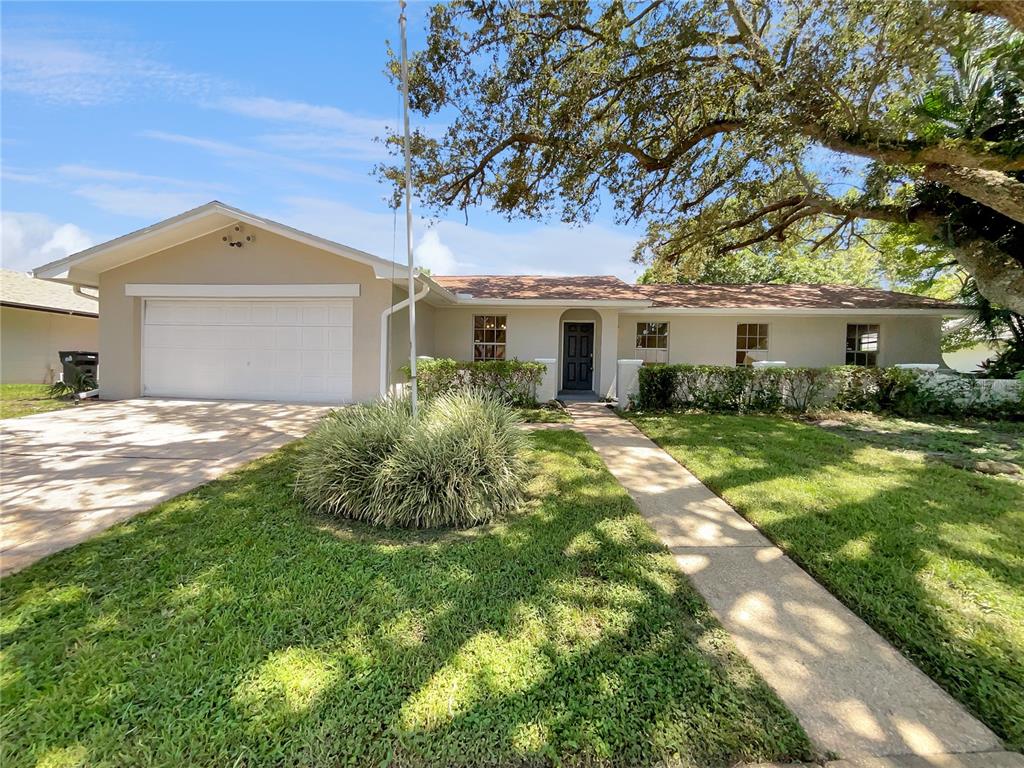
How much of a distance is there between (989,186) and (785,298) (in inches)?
259

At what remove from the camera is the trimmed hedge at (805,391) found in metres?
9.95

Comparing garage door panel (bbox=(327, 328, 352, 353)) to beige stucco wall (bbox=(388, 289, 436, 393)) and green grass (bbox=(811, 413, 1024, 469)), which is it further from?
green grass (bbox=(811, 413, 1024, 469))

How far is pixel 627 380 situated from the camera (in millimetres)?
10797

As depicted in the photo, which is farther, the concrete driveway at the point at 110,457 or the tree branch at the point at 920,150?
the tree branch at the point at 920,150

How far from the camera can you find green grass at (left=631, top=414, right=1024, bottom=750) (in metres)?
2.47

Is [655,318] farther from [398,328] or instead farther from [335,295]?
[335,295]

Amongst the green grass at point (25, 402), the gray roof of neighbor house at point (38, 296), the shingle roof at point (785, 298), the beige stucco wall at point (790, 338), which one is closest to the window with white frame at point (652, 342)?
the beige stucco wall at point (790, 338)

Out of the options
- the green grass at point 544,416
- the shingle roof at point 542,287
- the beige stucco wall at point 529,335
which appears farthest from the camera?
the beige stucco wall at point 529,335

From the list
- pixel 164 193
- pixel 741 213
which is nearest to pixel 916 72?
pixel 741 213

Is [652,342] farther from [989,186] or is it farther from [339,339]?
[339,339]

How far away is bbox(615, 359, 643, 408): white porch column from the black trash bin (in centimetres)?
1392

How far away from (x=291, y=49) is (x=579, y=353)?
33.2 ft

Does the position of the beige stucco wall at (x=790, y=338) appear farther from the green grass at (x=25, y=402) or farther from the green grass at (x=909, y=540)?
the green grass at (x=25, y=402)

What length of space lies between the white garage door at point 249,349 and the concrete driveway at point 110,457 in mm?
658
